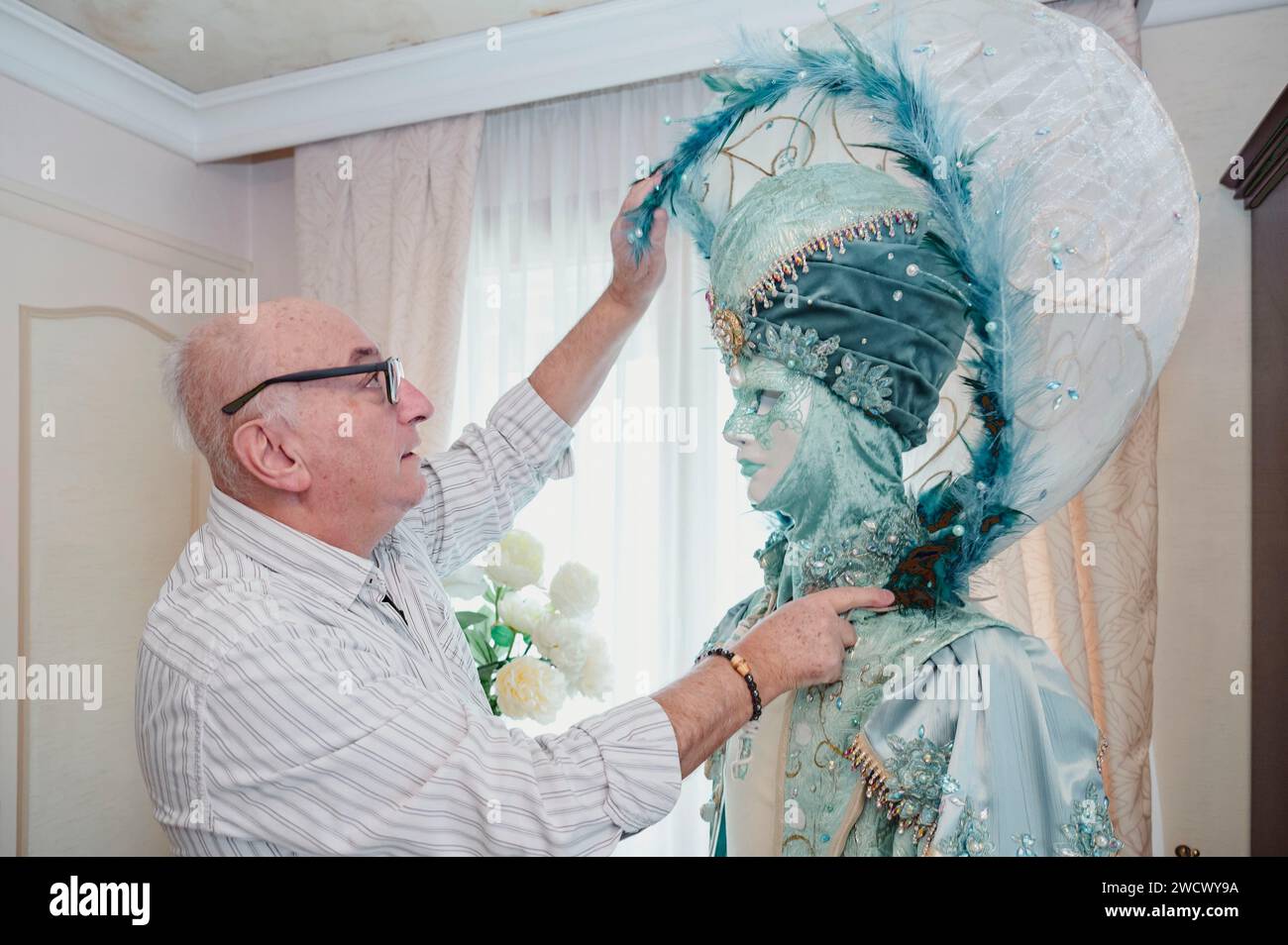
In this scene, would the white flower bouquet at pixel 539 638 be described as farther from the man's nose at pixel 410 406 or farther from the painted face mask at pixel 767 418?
the painted face mask at pixel 767 418

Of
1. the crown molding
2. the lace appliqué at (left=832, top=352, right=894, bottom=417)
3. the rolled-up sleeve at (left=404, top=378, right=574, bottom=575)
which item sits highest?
the crown molding

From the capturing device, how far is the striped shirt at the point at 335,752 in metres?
0.98

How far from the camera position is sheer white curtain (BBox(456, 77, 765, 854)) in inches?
97.6

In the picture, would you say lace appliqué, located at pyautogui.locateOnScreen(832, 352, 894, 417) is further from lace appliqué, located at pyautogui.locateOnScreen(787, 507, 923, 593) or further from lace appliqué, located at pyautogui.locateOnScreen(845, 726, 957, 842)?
lace appliqué, located at pyautogui.locateOnScreen(845, 726, 957, 842)

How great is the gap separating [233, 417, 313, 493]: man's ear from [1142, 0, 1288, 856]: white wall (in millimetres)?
1924

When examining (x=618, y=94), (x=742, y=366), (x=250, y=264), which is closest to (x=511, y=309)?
(x=618, y=94)

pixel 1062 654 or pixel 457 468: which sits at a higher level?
pixel 457 468

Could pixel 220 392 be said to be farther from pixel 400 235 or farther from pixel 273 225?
pixel 273 225

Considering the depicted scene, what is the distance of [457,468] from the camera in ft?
5.20

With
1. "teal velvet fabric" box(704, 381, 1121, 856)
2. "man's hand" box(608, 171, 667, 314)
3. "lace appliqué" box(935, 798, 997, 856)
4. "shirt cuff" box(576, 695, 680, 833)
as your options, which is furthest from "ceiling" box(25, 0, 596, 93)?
"lace appliqué" box(935, 798, 997, 856)

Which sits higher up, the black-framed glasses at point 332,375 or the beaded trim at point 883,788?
the black-framed glasses at point 332,375

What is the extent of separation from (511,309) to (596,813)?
6.52 feet

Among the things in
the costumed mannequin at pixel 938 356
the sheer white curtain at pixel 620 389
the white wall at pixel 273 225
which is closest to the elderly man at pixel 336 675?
the costumed mannequin at pixel 938 356
